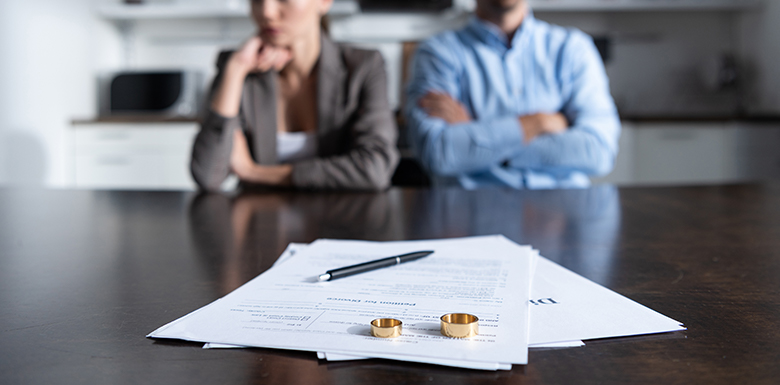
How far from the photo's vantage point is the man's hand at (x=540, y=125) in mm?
1463

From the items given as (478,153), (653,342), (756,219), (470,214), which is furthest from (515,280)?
(478,153)

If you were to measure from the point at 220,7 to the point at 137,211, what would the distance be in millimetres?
2868

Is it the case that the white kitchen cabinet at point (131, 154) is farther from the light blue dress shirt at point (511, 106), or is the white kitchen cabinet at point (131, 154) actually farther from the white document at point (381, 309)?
the white document at point (381, 309)

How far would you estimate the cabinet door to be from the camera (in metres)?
3.13

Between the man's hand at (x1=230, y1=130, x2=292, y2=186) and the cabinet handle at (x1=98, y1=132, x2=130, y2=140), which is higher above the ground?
the man's hand at (x1=230, y1=130, x2=292, y2=186)

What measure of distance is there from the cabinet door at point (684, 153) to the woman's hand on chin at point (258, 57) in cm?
237

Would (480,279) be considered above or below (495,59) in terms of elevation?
below

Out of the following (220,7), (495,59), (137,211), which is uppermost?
(220,7)

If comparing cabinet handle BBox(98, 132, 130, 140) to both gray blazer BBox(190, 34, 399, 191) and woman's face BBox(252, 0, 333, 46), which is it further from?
woman's face BBox(252, 0, 333, 46)

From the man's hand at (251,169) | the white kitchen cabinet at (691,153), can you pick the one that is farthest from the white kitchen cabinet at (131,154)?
the white kitchen cabinet at (691,153)

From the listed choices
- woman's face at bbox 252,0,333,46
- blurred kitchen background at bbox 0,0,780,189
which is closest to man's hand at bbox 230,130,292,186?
woman's face at bbox 252,0,333,46

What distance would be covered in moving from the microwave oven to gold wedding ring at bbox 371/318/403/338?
3.30 metres

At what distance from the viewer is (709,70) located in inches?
139

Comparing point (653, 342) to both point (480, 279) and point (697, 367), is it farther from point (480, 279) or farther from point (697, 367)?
point (480, 279)
